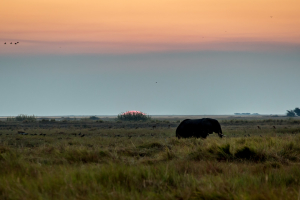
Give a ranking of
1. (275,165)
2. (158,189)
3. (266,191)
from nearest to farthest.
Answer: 1. (266,191)
2. (158,189)
3. (275,165)

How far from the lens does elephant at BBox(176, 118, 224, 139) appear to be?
1844cm

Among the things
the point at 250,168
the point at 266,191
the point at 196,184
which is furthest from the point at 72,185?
the point at 250,168

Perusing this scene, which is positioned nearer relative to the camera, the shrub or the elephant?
the elephant

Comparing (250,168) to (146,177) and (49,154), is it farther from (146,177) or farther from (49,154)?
(49,154)

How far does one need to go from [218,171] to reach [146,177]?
5.68 ft

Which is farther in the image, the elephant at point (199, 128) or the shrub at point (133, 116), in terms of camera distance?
the shrub at point (133, 116)

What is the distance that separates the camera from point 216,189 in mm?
5887

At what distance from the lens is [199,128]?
18531 millimetres

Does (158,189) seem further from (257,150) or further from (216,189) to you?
(257,150)

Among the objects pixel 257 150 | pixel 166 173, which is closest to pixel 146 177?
pixel 166 173

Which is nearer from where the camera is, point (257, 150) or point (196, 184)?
point (196, 184)

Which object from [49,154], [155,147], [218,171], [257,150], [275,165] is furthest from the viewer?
[155,147]

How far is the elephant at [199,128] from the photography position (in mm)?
18438

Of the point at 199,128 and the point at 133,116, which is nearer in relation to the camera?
the point at 199,128
